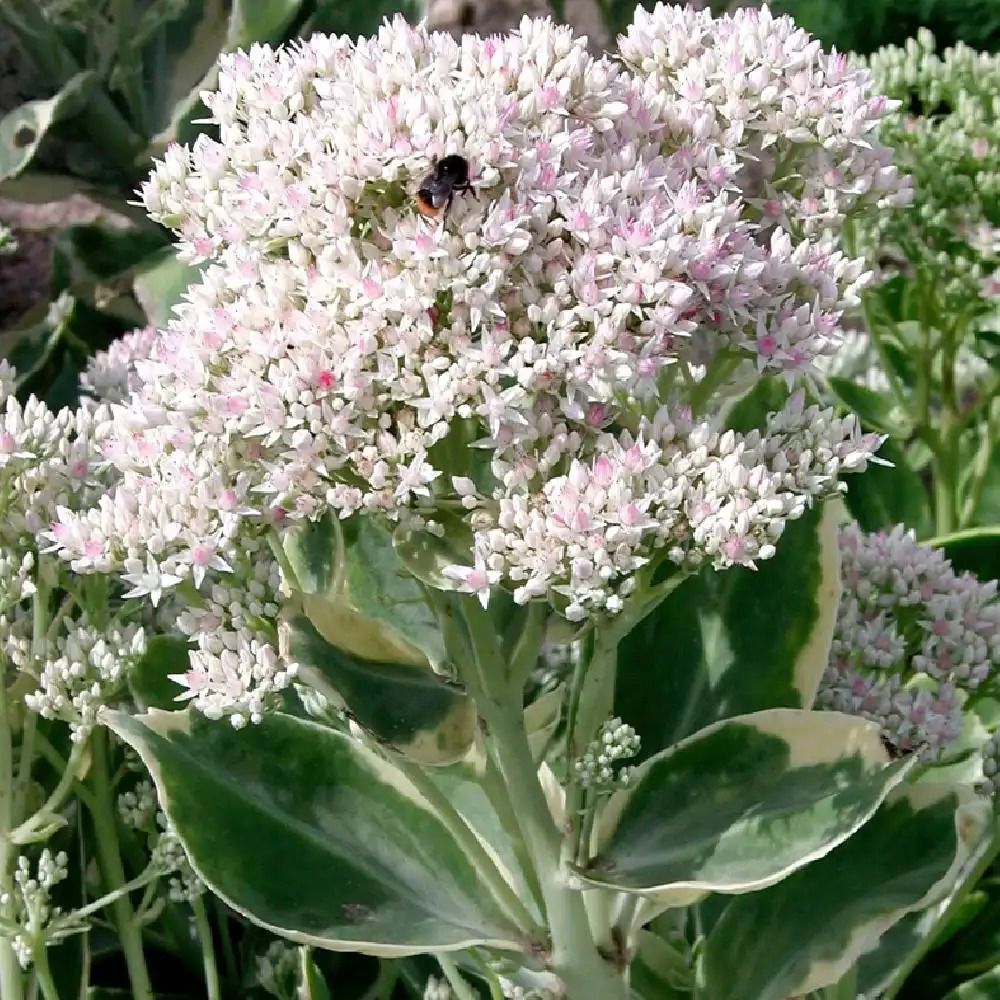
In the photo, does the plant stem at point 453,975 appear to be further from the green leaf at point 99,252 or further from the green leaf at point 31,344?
the green leaf at point 99,252

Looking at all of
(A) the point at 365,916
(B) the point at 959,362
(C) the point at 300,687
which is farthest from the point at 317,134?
(B) the point at 959,362

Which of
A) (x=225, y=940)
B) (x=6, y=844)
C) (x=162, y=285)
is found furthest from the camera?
(x=162, y=285)

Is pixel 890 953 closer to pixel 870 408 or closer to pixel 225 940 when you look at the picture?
pixel 225 940

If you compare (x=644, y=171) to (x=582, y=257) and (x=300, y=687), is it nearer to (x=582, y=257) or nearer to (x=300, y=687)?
(x=582, y=257)

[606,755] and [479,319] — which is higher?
[479,319]

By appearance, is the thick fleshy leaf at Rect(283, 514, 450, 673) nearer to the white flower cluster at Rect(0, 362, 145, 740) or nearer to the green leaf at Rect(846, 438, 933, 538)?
the white flower cluster at Rect(0, 362, 145, 740)

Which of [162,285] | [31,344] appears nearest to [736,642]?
[162,285]

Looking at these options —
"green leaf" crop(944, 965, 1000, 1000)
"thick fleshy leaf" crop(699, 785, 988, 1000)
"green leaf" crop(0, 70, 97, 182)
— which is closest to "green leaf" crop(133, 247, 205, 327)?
"green leaf" crop(0, 70, 97, 182)
